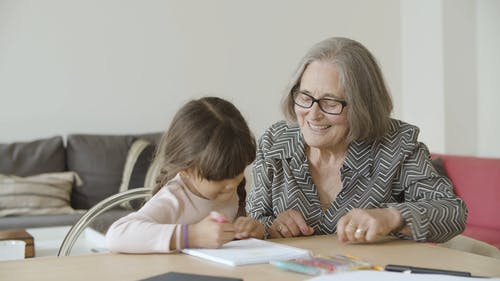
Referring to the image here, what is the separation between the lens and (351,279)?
3.67 feet

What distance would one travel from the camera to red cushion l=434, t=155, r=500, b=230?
427 centimetres

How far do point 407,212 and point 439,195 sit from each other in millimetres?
175

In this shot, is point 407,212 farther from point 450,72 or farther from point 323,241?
point 450,72

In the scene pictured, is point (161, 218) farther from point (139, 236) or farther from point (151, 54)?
point (151, 54)

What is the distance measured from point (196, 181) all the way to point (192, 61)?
366 cm

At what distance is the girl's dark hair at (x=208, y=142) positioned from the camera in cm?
152

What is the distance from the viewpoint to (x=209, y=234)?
1426 millimetres

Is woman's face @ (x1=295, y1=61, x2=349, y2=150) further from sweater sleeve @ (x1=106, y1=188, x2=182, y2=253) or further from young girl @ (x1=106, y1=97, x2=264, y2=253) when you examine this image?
sweater sleeve @ (x1=106, y1=188, x2=182, y2=253)

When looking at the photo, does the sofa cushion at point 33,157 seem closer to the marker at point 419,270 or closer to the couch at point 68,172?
the couch at point 68,172

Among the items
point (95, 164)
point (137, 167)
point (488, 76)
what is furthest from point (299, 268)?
point (488, 76)

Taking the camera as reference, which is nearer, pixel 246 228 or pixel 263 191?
pixel 246 228

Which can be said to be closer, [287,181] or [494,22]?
[287,181]

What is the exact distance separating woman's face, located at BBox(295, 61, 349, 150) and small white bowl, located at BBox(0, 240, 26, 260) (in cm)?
110

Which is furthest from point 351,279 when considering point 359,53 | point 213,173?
point 359,53
